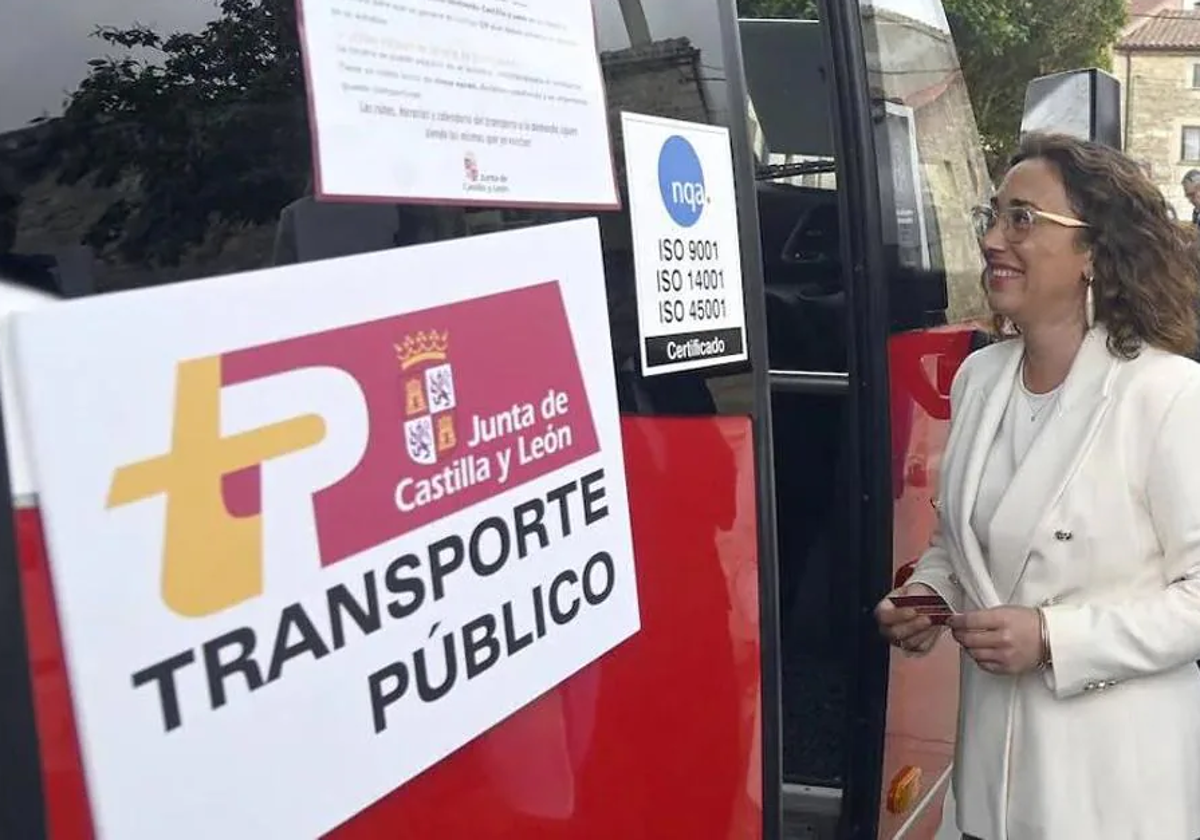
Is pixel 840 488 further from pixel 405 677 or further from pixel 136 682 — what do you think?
pixel 136 682

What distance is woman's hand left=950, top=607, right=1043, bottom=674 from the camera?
2088mm

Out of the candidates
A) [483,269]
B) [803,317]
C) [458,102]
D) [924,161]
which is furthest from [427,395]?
[803,317]

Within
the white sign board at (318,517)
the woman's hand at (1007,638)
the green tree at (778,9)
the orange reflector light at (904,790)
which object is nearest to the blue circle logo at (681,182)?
the white sign board at (318,517)

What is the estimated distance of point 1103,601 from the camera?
211cm

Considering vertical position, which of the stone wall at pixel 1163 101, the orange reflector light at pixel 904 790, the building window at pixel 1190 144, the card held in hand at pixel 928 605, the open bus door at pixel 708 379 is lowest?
the orange reflector light at pixel 904 790

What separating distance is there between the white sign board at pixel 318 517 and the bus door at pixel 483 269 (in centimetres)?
3

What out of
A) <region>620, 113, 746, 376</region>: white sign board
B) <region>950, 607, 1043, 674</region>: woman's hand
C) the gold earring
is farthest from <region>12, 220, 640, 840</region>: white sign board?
the gold earring

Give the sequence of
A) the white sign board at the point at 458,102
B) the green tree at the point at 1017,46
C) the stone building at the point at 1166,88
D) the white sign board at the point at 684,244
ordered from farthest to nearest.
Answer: the stone building at the point at 1166,88 < the green tree at the point at 1017,46 < the white sign board at the point at 684,244 < the white sign board at the point at 458,102

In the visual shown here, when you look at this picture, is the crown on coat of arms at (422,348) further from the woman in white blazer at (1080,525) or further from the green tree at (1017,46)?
the green tree at (1017,46)

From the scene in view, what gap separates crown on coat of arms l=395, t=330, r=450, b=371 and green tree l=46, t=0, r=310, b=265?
0.18 m

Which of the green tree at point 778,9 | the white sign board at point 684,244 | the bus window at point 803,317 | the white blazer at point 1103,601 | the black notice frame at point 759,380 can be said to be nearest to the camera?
the white sign board at point 684,244

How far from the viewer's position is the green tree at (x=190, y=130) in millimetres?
1157

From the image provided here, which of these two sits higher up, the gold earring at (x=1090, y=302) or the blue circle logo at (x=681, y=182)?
the blue circle logo at (x=681, y=182)

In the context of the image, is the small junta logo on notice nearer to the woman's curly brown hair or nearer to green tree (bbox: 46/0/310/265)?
green tree (bbox: 46/0/310/265)
